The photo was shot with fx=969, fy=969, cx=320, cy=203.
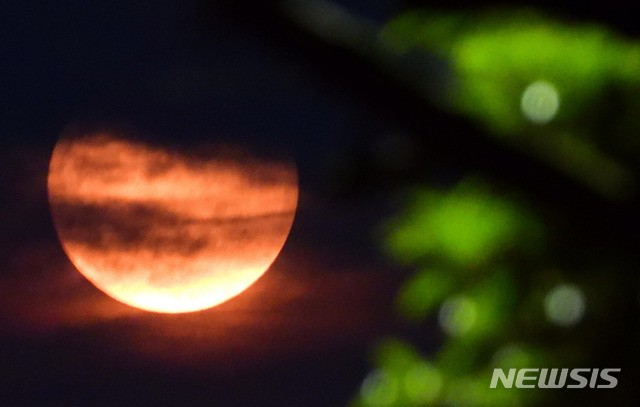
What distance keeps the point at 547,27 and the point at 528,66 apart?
6.1 inches

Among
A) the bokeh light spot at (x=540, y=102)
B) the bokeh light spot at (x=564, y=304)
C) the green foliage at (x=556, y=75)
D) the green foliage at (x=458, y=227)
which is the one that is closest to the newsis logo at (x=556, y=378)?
the bokeh light spot at (x=564, y=304)

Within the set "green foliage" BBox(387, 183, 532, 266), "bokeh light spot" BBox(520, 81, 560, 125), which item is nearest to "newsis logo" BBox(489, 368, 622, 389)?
"green foliage" BBox(387, 183, 532, 266)

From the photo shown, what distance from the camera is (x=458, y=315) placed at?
3525 mm

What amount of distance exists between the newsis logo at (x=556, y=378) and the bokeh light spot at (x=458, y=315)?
0.20m

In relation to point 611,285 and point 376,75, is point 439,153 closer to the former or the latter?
point 376,75

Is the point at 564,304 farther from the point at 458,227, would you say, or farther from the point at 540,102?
the point at 540,102

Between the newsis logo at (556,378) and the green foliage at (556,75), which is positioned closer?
the green foliage at (556,75)

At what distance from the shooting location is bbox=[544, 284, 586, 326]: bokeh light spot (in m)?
3.34

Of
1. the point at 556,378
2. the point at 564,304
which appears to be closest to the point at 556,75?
the point at 564,304

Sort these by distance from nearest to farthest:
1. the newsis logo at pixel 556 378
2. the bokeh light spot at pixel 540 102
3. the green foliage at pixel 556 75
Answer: the bokeh light spot at pixel 540 102, the green foliage at pixel 556 75, the newsis logo at pixel 556 378

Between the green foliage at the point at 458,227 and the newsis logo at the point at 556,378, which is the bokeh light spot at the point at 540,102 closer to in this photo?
the green foliage at the point at 458,227

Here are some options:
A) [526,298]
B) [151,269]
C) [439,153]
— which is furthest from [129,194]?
[439,153]

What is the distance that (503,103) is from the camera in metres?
3.24

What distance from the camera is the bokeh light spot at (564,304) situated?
3.34 m
